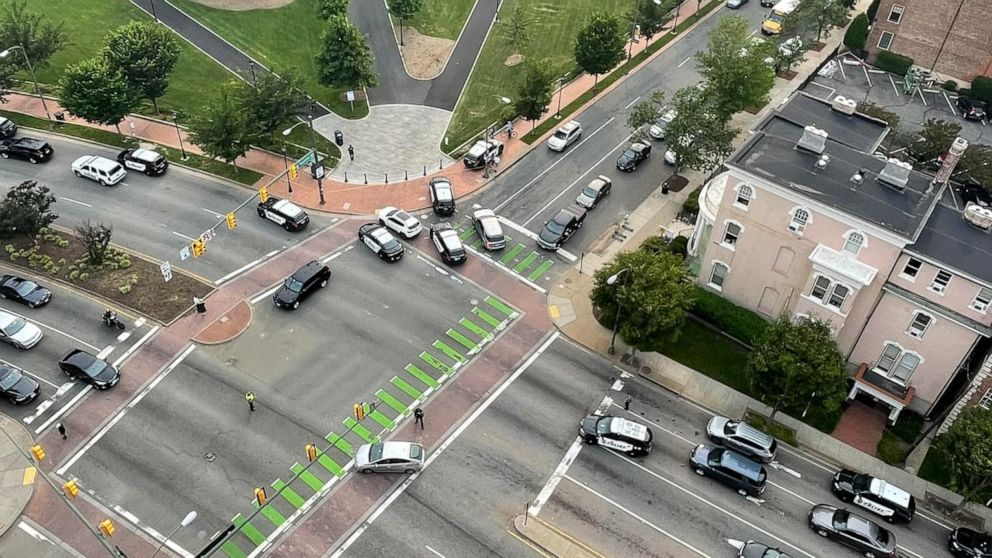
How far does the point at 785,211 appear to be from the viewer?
4916 centimetres

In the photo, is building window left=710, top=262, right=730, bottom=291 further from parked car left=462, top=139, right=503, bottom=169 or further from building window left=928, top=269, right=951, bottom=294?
parked car left=462, top=139, right=503, bottom=169

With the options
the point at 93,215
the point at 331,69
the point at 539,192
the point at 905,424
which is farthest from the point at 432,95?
the point at 905,424

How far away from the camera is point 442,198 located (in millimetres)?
65375

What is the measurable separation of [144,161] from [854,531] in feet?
210

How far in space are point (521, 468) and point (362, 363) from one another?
1392 cm

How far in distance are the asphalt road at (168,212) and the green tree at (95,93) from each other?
467 cm

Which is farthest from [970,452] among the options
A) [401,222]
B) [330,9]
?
[330,9]

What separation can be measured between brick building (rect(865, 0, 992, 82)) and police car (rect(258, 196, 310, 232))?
69.8 metres

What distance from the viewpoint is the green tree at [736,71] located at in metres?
68.1

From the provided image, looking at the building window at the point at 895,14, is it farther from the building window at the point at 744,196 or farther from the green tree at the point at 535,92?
the building window at the point at 744,196

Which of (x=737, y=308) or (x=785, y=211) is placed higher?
(x=785, y=211)

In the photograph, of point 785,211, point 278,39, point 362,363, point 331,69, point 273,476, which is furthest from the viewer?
point 278,39

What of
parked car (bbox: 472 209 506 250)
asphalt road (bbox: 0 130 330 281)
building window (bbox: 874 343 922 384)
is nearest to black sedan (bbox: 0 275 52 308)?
asphalt road (bbox: 0 130 330 281)

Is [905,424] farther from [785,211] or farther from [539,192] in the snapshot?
[539,192]
